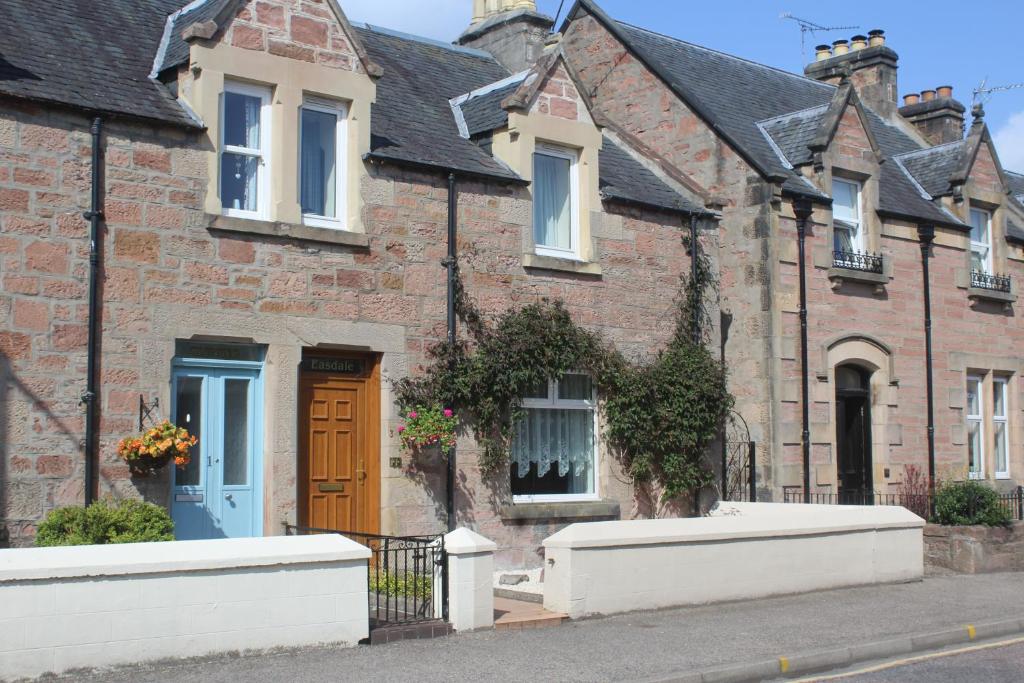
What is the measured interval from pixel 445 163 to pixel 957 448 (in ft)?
37.3

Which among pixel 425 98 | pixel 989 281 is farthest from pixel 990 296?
pixel 425 98

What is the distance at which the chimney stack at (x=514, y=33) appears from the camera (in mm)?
19375

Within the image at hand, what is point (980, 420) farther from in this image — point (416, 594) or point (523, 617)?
point (416, 594)

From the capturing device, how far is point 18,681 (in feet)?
28.6

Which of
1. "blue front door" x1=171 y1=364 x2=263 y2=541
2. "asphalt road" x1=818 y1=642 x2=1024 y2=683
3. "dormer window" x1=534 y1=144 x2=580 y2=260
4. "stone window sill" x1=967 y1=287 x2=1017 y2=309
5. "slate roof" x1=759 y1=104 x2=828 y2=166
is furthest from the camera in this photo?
"stone window sill" x1=967 y1=287 x2=1017 y2=309

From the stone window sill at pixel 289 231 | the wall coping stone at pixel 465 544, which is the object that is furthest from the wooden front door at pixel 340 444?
the wall coping stone at pixel 465 544

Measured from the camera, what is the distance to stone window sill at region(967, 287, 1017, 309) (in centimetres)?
2162

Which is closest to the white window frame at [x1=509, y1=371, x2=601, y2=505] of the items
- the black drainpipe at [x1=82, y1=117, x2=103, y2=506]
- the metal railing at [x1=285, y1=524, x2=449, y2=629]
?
the metal railing at [x1=285, y1=524, x2=449, y2=629]

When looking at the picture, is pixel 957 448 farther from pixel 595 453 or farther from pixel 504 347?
pixel 504 347

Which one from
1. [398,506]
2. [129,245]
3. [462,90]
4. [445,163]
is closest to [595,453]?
[398,506]

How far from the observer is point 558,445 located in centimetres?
1565

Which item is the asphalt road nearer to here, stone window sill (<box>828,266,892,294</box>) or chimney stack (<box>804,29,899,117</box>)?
stone window sill (<box>828,266,892,294</box>)

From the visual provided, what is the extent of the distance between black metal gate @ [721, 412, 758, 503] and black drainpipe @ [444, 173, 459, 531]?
5.22 meters

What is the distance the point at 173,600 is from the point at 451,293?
5951 mm
